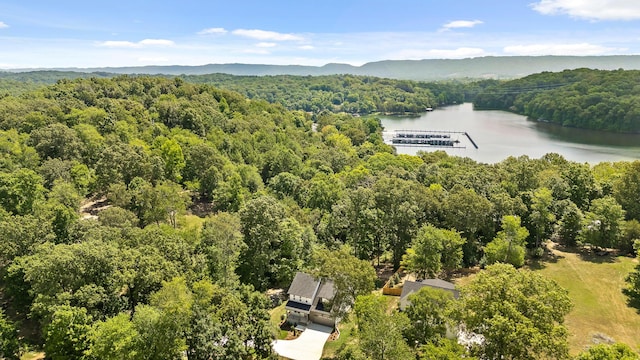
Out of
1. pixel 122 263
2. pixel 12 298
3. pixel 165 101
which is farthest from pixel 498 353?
pixel 165 101

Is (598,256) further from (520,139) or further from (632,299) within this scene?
(520,139)

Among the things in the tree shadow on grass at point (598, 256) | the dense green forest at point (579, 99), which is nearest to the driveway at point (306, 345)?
the tree shadow on grass at point (598, 256)

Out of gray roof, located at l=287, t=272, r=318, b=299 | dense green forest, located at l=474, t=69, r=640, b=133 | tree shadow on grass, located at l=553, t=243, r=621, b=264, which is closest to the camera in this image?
gray roof, located at l=287, t=272, r=318, b=299

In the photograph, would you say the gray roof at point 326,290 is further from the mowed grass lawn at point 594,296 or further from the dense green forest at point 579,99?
the dense green forest at point 579,99

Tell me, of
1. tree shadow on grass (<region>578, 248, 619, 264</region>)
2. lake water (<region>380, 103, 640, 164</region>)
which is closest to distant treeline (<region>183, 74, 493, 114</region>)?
lake water (<region>380, 103, 640, 164</region>)

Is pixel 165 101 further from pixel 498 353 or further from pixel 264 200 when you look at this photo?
pixel 498 353

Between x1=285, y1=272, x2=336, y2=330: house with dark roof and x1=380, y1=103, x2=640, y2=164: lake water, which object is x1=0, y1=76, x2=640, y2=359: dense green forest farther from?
x1=380, y1=103, x2=640, y2=164: lake water
